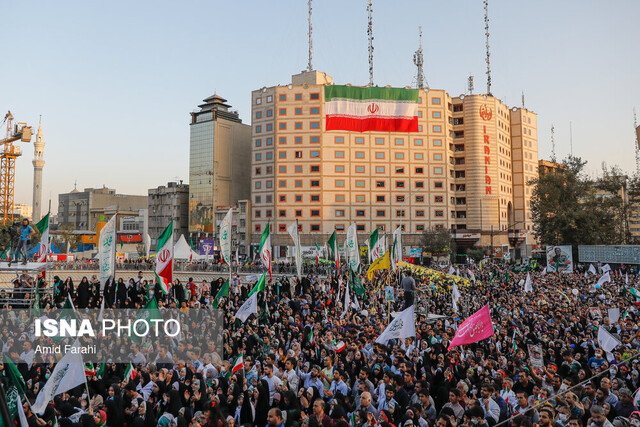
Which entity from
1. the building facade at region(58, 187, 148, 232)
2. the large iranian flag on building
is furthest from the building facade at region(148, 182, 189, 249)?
the large iranian flag on building

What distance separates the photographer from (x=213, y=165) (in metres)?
80.9

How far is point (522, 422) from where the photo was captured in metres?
5.94

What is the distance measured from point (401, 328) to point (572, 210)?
47997mm

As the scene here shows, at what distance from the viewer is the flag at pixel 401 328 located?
11336 millimetres

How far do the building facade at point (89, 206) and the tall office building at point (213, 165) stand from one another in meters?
22.4

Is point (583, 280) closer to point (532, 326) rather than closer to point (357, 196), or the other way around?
point (532, 326)

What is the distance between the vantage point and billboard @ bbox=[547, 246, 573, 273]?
37412 mm

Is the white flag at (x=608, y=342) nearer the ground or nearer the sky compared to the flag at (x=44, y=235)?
nearer the ground

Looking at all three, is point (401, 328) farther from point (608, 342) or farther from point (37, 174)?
point (37, 174)

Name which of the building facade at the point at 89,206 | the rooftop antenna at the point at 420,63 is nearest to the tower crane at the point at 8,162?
the building facade at the point at 89,206

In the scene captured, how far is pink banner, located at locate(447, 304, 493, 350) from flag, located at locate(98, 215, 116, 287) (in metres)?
11.7

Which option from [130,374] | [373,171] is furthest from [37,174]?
[130,374]

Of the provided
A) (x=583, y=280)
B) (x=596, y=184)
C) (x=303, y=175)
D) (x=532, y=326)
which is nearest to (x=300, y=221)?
(x=303, y=175)

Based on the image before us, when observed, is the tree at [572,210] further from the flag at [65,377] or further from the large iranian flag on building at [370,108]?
the flag at [65,377]
